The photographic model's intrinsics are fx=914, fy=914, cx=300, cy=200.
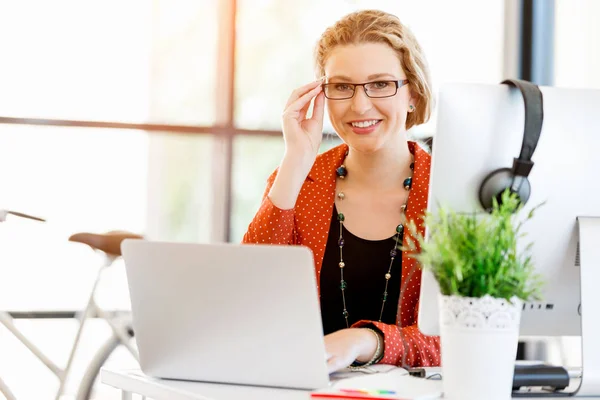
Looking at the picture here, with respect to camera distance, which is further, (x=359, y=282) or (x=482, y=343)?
(x=359, y=282)

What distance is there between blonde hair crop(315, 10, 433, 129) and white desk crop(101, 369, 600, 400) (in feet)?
2.79

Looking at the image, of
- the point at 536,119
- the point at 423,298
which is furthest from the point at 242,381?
Answer: the point at 536,119

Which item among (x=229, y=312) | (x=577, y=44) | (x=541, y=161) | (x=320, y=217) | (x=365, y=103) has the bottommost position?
(x=229, y=312)

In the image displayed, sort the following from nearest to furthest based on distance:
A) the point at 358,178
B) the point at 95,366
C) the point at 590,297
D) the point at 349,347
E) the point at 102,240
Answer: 1. the point at 590,297
2. the point at 349,347
3. the point at 358,178
4. the point at 102,240
5. the point at 95,366

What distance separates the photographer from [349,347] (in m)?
1.39

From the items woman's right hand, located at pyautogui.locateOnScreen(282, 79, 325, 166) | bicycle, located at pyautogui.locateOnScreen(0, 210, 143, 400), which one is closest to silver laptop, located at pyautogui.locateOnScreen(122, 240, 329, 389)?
woman's right hand, located at pyautogui.locateOnScreen(282, 79, 325, 166)

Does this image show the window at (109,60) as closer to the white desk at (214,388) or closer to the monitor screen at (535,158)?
the white desk at (214,388)

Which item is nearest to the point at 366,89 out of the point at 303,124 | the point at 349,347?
the point at 303,124

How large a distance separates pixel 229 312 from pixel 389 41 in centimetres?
99

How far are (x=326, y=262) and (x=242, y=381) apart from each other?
768mm

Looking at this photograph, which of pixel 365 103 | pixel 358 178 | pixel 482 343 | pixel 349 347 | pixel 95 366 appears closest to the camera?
pixel 482 343

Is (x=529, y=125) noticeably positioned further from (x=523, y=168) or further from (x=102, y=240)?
(x=102, y=240)

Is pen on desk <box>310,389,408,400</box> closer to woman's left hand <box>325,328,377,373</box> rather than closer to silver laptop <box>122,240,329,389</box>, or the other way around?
silver laptop <box>122,240,329,389</box>

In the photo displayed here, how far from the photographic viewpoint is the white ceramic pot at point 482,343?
43.8 inches
